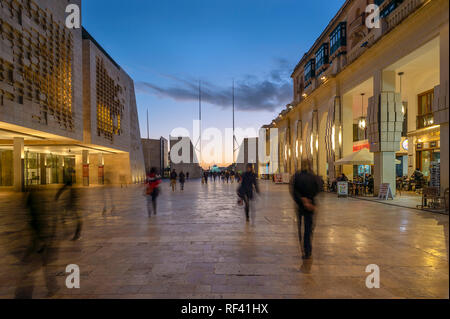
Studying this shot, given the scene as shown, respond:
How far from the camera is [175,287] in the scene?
3.59 m

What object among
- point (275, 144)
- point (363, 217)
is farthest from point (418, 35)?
point (275, 144)

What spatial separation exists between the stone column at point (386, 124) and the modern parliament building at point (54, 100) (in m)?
14.8

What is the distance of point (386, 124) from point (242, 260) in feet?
44.1

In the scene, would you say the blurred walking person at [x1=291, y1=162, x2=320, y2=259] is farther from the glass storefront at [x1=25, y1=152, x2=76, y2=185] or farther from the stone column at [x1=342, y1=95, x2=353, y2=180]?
the glass storefront at [x1=25, y1=152, x2=76, y2=185]

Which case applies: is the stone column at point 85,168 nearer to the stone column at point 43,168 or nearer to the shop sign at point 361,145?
the stone column at point 43,168

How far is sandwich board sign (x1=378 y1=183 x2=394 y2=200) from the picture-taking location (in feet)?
45.2

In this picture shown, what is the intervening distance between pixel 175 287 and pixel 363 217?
7478 mm

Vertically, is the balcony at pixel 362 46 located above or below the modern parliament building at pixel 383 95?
above

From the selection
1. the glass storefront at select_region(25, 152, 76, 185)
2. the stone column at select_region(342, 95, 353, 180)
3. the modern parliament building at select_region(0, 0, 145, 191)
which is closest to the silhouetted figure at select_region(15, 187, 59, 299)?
the modern parliament building at select_region(0, 0, 145, 191)

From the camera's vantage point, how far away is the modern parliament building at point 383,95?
11.7 meters

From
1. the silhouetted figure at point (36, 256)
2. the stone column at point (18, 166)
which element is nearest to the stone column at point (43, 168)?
the stone column at point (18, 166)

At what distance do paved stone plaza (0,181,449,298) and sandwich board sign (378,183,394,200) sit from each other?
594 cm

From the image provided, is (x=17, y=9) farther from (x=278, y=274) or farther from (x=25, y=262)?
(x=278, y=274)

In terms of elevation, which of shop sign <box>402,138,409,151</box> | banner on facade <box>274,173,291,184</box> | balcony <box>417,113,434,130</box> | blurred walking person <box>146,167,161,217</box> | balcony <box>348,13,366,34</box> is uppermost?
balcony <box>348,13,366,34</box>
